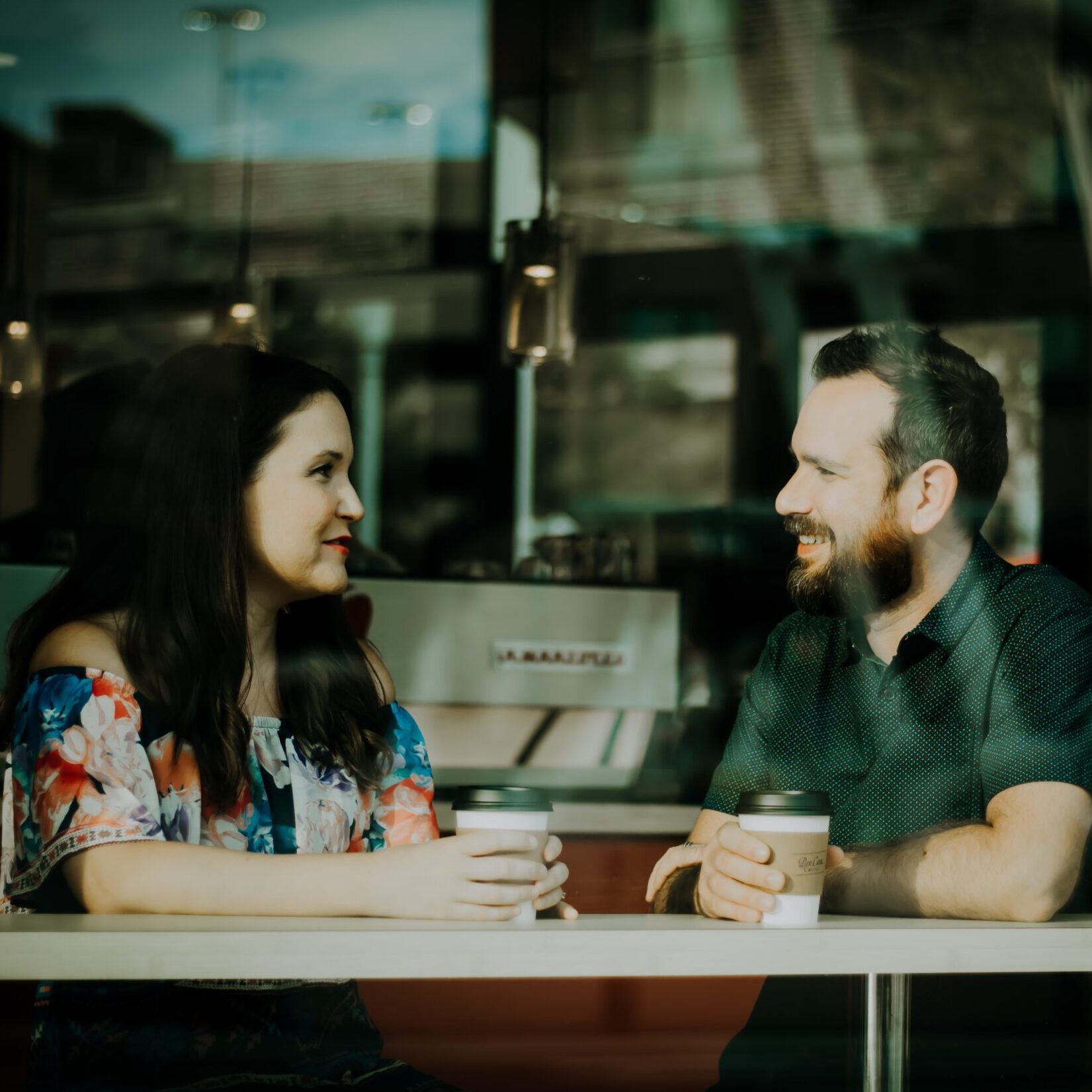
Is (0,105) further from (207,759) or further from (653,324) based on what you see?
(207,759)

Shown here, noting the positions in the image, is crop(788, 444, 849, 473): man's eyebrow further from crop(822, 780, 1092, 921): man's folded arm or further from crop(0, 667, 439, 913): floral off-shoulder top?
crop(0, 667, 439, 913): floral off-shoulder top

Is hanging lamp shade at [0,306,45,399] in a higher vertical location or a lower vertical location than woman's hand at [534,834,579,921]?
higher

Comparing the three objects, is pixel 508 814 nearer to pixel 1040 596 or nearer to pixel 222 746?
pixel 222 746

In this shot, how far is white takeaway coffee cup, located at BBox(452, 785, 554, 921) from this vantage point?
117 cm

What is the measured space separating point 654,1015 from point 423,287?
3.96 metres

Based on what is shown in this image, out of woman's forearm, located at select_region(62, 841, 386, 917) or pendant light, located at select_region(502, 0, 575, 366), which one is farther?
pendant light, located at select_region(502, 0, 575, 366)

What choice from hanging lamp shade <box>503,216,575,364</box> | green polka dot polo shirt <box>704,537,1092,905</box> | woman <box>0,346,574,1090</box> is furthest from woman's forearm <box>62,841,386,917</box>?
hanging lamp shade <box>503,216,575,364</box>

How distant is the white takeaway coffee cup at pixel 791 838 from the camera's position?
46.8 inches

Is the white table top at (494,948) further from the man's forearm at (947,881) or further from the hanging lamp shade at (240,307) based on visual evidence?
the hanging lamp shade at (240,307)

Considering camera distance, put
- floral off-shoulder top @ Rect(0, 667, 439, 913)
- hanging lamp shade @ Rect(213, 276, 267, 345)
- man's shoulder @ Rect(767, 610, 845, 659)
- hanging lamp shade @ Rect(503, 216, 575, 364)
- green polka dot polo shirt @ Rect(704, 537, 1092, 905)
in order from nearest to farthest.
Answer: floral off-shoulder top @ Rect(0, 667, 439, 913)
green polka dot polo shirt @ Rect(704, 537, 1092, 905)
man's shoulder @ Rect(767, 610, 845, 659)
hanging lamp shade @ Rect(503, 216, 575, 364)
hanging lamp shade @ Rect(213, 276, 267, 345)

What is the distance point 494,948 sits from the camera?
106 centimetres

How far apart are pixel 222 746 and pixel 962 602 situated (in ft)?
2.81

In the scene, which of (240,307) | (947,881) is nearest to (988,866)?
(947,881)

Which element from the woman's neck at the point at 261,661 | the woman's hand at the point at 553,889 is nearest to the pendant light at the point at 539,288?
the woman's neck at the point at 261,661
